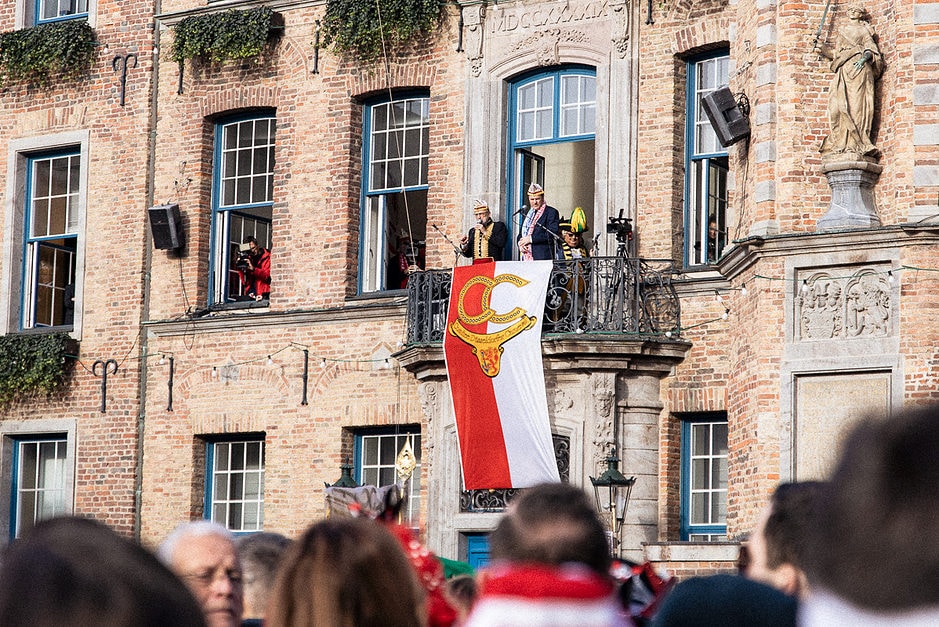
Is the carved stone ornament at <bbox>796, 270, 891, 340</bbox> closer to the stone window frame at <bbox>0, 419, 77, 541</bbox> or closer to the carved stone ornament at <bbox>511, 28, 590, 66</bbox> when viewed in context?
the carved stone ornament at <bbox>511, 28, 590, 66</bbox>

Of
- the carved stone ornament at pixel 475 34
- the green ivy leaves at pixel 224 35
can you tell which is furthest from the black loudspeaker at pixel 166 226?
the carved stone ornament at pixel 475 34

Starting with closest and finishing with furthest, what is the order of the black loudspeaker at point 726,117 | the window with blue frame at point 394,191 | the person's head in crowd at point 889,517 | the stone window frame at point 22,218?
the person's head in crowd at point 889,517 < the black loudspeaker at point 726,117 < the window with blue frame at point 394,191 < the stone window frame at point 22,218

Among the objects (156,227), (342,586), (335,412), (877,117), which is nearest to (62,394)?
(156,227)

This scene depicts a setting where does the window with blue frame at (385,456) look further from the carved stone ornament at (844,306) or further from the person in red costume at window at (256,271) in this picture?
the carved stone ornament at (844,306)

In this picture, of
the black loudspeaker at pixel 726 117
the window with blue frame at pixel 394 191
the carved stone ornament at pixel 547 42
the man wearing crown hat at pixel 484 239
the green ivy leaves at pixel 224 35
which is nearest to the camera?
the black loudspeaker at pixel 726 117

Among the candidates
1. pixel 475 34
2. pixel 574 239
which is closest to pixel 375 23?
pixel 475 34

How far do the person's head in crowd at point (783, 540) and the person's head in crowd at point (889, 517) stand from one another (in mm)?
2256

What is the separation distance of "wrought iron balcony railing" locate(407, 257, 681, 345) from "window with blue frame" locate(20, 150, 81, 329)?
23.9 feet

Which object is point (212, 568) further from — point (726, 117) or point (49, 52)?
point (49, 52)

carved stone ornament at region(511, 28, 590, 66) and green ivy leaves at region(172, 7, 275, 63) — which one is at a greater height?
green ivy leaves at region(172, 7, 275, 63)

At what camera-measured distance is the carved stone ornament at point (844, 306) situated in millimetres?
14305

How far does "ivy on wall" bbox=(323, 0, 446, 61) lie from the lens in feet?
59.4

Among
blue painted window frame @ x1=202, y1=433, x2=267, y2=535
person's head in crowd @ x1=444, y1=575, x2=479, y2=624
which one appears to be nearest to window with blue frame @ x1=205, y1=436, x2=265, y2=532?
blue painted window frame @ x1=202, y1=433, x2=267, y2=535

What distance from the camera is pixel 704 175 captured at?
55.1ft
